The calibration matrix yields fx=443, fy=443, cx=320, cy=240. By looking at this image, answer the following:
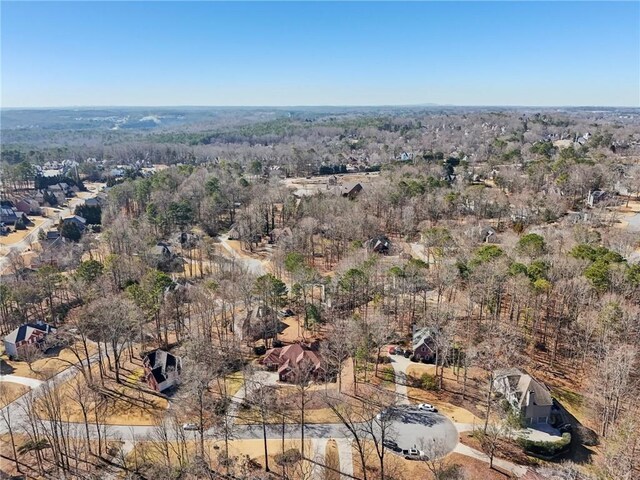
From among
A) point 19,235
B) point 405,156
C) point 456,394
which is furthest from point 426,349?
point 405,156

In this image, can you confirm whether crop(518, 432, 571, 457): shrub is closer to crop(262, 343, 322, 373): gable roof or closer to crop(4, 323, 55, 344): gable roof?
crop(262, 343, 322, 373): gable roof

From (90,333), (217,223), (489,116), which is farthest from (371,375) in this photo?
(489,116)

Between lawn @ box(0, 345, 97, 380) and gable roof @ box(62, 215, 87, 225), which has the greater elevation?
gable roof @ box(62, 215, 87, 225)

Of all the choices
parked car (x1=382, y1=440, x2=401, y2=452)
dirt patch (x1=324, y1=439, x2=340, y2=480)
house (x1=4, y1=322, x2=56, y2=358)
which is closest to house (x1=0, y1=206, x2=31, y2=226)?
house (x1=4, y1=322, x2=56, y2=358)

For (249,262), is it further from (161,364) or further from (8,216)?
(8,216)

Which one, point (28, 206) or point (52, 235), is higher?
point (28, 206)

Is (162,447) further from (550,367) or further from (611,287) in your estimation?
(611,287)
